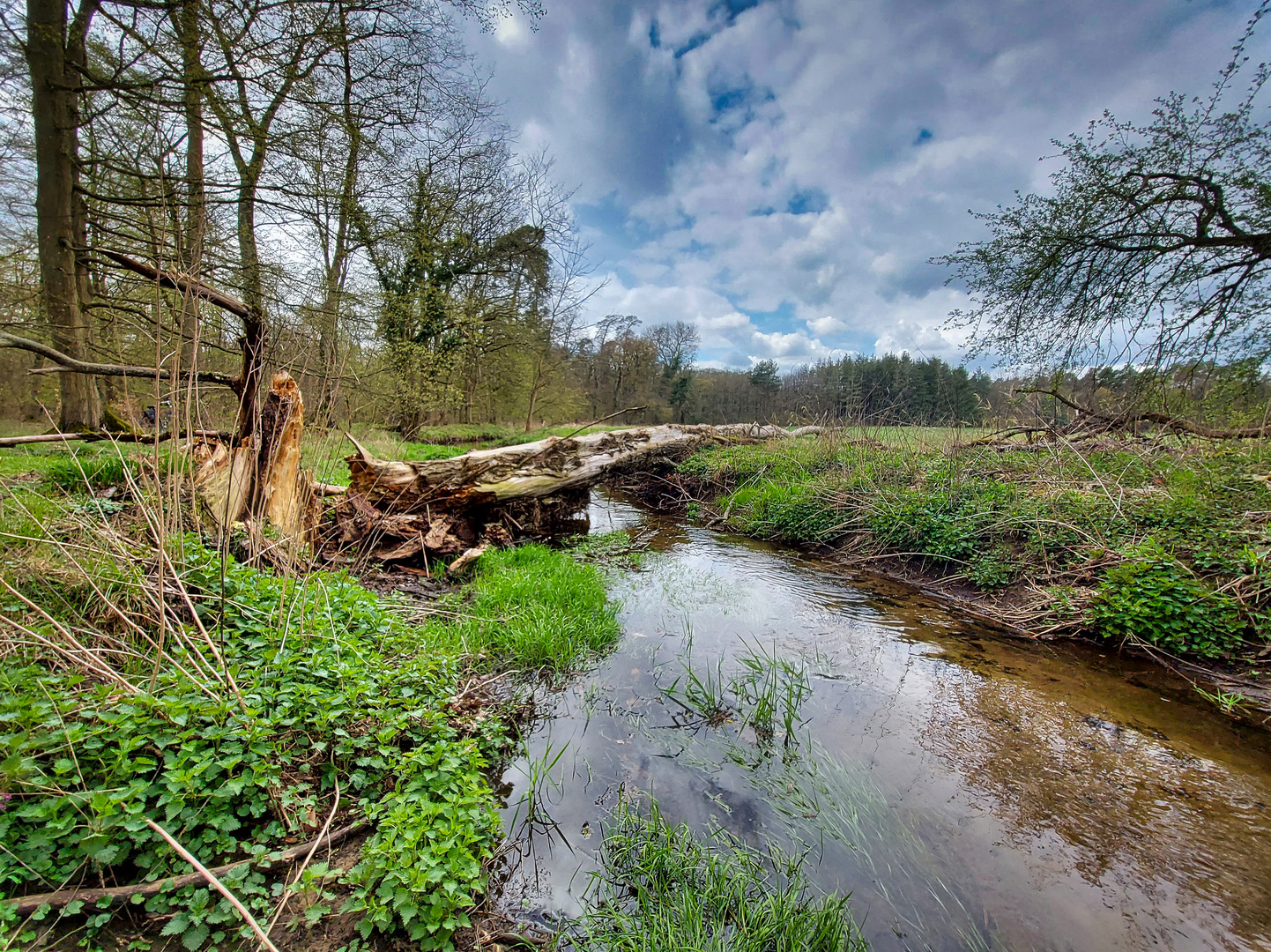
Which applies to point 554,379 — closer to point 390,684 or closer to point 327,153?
point 327,153

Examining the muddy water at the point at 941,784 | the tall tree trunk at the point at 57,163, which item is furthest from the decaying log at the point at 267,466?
the tall tree trunk at the point at 57,163

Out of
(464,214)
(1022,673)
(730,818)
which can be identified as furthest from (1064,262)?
(464,214)

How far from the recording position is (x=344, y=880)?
5.26 feet

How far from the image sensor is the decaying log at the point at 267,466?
404cm

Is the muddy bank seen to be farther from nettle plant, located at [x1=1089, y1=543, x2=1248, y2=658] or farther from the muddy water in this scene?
the muddy water

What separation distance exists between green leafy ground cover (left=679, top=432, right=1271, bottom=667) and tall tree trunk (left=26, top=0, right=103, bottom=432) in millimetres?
10536

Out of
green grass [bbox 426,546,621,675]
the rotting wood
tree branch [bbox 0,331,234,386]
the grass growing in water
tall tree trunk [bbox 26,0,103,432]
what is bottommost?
the grass growing in water

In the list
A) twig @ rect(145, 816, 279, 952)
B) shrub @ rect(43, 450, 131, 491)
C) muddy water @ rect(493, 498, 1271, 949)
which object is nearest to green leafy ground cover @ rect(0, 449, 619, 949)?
twig @ rect(145, 816, 279, 952)

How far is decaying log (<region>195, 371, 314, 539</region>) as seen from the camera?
4.04 metres

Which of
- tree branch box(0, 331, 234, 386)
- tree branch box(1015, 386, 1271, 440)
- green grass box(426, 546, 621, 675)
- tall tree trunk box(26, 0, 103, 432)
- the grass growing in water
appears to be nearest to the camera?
the grass growing in water

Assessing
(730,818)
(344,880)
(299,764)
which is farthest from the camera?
(730,818)

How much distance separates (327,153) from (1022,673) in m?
12.0

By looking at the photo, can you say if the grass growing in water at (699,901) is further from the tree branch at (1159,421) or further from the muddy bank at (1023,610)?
the tree branch at (1159,421)

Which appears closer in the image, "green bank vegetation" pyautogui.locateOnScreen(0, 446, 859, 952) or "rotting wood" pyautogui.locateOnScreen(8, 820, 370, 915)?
"rotting wood" pyautogui.locateOnScreen(8, 820, 370, 915)
